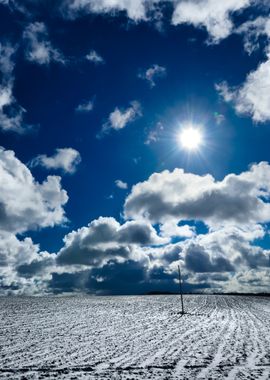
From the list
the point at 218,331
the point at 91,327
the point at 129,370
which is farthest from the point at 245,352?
the point at 91,327

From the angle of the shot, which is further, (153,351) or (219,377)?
(153,351)

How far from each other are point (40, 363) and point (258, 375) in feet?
24.1

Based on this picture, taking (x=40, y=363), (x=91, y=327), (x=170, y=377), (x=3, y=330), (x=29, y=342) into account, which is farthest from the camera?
(x=91, y=327)

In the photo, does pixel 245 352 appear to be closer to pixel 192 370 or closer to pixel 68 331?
pixel 192 370

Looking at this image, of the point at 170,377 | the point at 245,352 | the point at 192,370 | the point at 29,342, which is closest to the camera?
the point at 170,377

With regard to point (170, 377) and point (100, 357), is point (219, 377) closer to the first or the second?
point (170, 377)

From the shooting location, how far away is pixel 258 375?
10.6 meters

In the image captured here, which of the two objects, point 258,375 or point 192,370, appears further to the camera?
point 192,370

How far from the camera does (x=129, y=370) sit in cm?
1138

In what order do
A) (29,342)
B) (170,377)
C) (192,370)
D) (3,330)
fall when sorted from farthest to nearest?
(3,330) → (29,342) → (192,370) → (170,377)

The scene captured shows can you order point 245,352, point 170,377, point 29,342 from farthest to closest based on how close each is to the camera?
point 29,342
point 245,352
point 170,377

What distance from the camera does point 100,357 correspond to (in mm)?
13625

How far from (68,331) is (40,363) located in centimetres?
947

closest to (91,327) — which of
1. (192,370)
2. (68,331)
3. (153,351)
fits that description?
(68,331)
